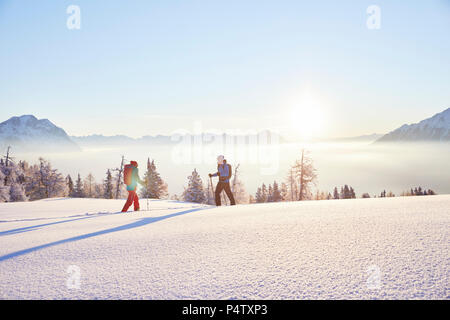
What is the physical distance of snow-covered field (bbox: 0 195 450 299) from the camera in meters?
2.11

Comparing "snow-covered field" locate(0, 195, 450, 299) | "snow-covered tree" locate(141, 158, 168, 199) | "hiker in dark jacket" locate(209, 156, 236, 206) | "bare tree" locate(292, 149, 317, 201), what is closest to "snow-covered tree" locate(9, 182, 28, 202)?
"snow-covered tree" locate(141, 158, 168, 199)

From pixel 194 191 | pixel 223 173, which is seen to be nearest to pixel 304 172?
pixel 194 191

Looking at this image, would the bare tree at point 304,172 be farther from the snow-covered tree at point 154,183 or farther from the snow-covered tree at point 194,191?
the snow-covered tree at point 154,183

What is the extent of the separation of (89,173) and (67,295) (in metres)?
115

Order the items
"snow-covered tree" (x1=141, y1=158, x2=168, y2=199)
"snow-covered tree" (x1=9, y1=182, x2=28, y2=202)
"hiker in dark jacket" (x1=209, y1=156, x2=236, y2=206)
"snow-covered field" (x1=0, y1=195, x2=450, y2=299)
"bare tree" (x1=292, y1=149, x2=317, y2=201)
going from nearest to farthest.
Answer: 1. "snow-covered field" (x1=0, y1=195, x2=450, y2=299)
2. "hiker in dark jacket" (x1=209, y1=156, x2=236, y2=206)
3. "bare tree" (x1=292, y1=149, x2=317, y2=201)
4. "snow-covered tree" (x1=9, y1=182, x2=28, y2=202)
5. "snow-covered tree" (x1=141, y1=158, x2=168, y2=199)

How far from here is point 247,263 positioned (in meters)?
2.64

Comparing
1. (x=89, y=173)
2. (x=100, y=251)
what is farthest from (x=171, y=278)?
(x=89, y=173)

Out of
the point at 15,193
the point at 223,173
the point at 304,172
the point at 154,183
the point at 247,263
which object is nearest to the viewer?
the point at 247,263

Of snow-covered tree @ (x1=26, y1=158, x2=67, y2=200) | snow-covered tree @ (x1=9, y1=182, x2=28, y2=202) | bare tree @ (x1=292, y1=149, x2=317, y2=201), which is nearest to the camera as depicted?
bare tree @ (x1=292, y1=149, x2=317, y2=201)

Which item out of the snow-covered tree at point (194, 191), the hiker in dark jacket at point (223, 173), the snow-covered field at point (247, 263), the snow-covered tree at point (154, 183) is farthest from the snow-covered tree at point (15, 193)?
the snow-covered field at point (247, 263)

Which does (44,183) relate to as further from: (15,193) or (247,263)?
(247,263)

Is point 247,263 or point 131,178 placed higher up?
point 131,178

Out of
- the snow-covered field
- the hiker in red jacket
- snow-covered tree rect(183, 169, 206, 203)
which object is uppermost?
the hiker in red jacket

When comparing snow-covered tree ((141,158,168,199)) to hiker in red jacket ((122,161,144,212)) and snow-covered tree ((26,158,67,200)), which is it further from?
hiker in red jacket ((122,161,144,212))
